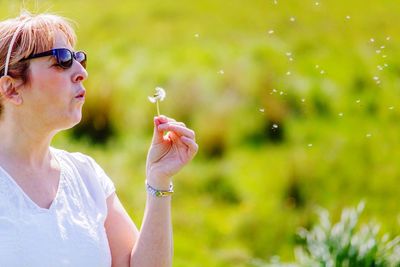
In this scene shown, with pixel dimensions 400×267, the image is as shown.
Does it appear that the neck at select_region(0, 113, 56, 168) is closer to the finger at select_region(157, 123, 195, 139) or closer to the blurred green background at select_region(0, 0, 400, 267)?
the finger at select_region(157, 123, 195, 139)

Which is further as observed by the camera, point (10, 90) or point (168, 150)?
point (168, 150)

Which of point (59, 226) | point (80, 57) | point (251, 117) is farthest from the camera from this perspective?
point (251, 117)

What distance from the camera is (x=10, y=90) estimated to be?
2.71 m

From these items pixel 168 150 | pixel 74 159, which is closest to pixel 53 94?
pixel 74 159

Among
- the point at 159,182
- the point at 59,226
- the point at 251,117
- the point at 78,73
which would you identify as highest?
the point at 251,117

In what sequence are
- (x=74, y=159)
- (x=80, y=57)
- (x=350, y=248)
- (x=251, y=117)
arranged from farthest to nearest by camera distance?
(x=251, y=117) < (x=350, y=248) < (x=74, y=159) < (x=80, y=57)

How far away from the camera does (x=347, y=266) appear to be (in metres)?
6.11

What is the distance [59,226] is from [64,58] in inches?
18.9

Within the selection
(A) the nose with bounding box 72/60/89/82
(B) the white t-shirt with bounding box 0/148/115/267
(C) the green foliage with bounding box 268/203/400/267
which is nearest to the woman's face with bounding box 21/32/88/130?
(A) the nose with bounding box 72/60/89/82

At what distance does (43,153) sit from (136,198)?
6.08 meters

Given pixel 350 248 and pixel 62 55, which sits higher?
pixel 350 248

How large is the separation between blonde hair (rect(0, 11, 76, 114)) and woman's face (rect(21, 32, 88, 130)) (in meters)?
0.03

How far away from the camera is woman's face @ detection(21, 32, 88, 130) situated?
2672 millimetres

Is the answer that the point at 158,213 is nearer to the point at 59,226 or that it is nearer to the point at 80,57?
the point at 59,226
